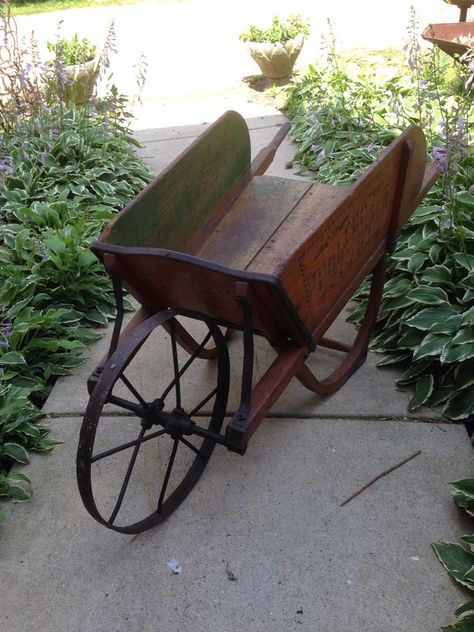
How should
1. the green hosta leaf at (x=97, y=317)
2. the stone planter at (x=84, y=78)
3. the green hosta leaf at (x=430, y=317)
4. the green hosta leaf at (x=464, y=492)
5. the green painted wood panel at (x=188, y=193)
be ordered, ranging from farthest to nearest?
the stone planter at (x=84, y=78) → the green hosta leaf at (x=97, y=317) → the green hosta leaf at (x=430, y=317) → the green painted wood panel at (x=188, y=193) → the green hosta leaf at (x=464, y=492)

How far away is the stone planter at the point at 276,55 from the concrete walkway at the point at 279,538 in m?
5.04

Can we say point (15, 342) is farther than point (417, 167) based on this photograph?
Yes

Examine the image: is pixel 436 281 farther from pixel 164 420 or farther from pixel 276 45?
pixel 276 45

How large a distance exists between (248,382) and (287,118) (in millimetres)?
4602

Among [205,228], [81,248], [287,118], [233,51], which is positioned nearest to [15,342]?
[81,248]

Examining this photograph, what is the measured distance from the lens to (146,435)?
9.46 feet

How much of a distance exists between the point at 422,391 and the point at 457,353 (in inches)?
10.0

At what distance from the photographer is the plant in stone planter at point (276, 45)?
281 inches

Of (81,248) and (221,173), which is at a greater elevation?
(221,173)

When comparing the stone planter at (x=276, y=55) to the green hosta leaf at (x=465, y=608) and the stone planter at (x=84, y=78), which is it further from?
the green hosta leaf at (x=465, y=608)

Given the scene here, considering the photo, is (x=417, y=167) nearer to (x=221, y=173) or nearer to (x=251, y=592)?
(x=221, y=173)

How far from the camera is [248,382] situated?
230cm

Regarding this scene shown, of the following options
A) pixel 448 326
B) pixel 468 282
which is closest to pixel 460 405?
pixel 448 326

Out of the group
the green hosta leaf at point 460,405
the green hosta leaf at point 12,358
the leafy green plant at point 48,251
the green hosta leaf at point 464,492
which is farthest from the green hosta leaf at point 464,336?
the green hosta leaf at point 12,358
